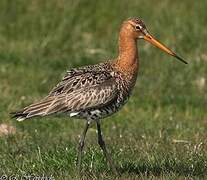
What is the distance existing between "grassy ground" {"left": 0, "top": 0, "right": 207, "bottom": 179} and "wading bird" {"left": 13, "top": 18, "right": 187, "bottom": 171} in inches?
24.6

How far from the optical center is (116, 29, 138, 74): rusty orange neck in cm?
922

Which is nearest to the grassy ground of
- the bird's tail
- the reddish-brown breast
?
the bird's tail

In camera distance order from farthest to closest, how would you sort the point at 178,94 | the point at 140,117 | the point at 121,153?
the point at 178,94
the point at 140,117
the point at 121,153

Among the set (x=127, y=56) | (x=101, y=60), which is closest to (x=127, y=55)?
(x=127, y=56)

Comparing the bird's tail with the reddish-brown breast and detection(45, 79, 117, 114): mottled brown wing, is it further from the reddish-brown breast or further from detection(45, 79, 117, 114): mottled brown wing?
the reddish-brown breast

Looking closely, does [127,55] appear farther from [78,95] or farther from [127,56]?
[78,95]

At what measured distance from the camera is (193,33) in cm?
1652

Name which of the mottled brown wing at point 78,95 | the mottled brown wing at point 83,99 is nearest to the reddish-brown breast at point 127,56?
the mottled brown wing at point 78,95

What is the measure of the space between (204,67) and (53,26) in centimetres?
355

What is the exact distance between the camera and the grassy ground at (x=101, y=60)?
9166 millimetres

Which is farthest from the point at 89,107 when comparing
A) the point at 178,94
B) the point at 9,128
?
the point at 178,94

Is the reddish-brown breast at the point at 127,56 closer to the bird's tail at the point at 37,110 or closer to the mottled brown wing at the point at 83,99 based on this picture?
the mottled brown wing at the point at 83,99

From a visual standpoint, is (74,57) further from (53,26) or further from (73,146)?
(73,146)

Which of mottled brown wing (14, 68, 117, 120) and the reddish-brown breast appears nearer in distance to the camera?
mottled brown wing (14, 68, 117, 120)
